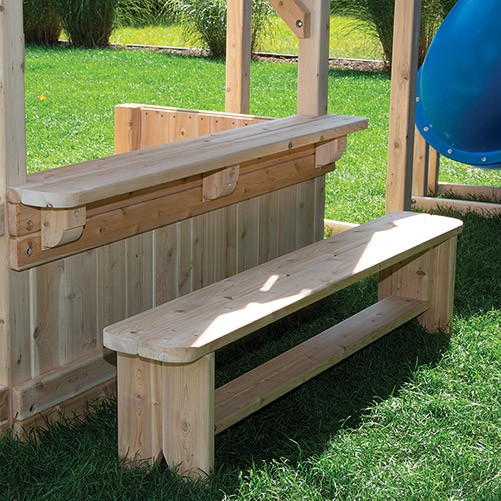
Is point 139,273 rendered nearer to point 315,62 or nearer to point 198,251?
point 198,251

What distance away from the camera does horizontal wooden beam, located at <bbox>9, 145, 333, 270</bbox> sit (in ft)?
10.1

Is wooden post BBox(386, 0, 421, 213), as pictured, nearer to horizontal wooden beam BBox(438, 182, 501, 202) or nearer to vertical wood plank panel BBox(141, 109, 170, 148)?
vertical wood plank panel BBox(141, 109, 170, 148)

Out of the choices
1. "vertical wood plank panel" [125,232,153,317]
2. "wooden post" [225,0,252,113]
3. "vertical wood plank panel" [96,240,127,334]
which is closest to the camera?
"vertical wood plank panel" [96,240,127,334]

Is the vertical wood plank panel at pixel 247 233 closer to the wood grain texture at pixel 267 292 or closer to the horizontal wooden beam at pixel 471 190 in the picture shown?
the wood grain texture at pixel 267 292

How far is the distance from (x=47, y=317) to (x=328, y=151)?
1878 millimetres

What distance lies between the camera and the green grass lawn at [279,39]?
607 inches

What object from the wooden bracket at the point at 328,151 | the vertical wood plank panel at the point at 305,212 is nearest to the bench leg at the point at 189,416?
the vertical wood plank panel at the point at 305,212

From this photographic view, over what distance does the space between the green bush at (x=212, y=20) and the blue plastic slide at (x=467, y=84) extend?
8467mm

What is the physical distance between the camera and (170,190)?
3631 millimetres

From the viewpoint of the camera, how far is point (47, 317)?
10.6ft

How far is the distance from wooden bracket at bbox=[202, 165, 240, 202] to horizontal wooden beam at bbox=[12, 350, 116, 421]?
2.62 ft

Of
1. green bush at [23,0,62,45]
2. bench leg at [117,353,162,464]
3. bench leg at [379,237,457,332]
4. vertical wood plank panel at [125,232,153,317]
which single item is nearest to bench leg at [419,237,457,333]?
bench leg at [379,237,457,332]

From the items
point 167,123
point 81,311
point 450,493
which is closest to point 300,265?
point 81,311

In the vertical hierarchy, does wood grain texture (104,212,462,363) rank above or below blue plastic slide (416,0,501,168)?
below
